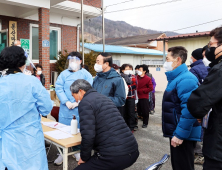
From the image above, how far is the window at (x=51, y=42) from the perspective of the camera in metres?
10.1

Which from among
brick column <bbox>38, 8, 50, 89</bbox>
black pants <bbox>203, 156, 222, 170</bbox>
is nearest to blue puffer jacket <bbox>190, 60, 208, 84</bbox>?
black pants <bbox>203, 156, 222, 170</bbox>

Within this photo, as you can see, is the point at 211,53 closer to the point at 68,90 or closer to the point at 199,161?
the point at 68,90

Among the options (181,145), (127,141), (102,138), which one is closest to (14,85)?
(102,138)

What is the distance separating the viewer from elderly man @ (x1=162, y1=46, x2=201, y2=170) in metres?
2.38

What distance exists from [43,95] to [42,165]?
76 centimetres

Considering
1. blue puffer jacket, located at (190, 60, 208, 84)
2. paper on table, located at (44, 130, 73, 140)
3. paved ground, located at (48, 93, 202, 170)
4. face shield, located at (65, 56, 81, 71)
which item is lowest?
paved ground, located at (48, 93, 202, 170)

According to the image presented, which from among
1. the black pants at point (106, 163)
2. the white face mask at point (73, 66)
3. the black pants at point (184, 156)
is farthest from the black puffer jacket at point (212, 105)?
the white face mask at point (73, 66)

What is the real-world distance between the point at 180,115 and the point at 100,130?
95 cm

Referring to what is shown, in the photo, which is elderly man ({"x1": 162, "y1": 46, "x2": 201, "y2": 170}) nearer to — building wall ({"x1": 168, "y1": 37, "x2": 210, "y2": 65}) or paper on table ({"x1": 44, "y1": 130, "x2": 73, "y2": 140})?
paper on table ({"x1": 44, "y1": 130, "x2": 73, "y2": 140})

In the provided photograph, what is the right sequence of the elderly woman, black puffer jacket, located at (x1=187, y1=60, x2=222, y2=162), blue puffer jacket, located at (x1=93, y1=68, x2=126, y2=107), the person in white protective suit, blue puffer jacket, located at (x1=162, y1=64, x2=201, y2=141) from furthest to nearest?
1. the person in white protective suit
2. blue puffer jacket, located at (x1=93, y1=68, x2=126, y2=107)
3. blue puffer jacket, located at (x1=162, y1=64, x2=201, y2=141)
4. the elderly woman
5. black puffer jacket, located at (x1=187, y1=60, x2=222, y2=162)

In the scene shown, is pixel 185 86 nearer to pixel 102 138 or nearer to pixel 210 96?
pixel 210 96

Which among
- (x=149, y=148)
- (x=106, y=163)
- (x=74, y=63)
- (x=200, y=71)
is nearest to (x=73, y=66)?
(x=74, y=63)

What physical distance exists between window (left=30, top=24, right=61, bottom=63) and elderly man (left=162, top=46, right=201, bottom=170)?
8717 mm

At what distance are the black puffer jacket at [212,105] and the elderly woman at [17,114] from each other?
1.53 meters
